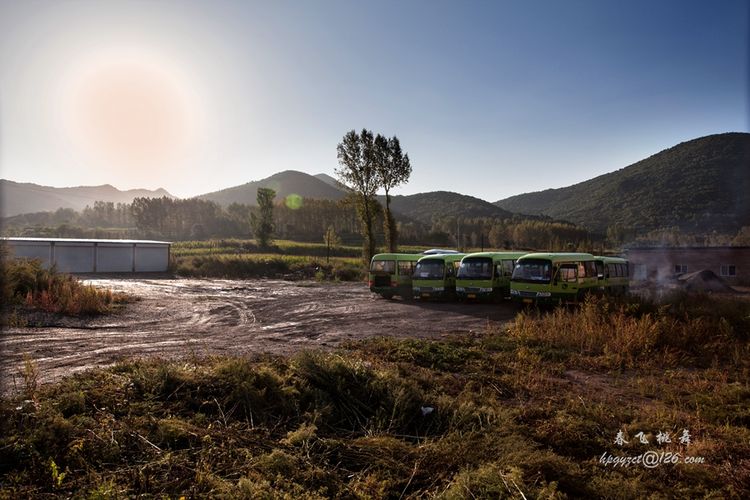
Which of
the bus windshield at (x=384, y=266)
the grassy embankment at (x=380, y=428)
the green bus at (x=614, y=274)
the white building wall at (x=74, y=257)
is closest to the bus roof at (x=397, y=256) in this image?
the bus windshield at (x=384, y=266)

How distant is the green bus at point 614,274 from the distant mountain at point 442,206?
117142 millimetres

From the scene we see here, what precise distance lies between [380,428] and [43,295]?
1630cm

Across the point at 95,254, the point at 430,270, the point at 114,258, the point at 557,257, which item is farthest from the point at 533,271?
the point at 95,254

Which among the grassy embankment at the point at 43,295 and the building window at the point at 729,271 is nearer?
the grassy embankment at the point at 43,295

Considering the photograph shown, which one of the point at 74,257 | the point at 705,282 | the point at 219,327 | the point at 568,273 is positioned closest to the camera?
the point at 219,327

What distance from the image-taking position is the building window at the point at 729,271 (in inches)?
1593

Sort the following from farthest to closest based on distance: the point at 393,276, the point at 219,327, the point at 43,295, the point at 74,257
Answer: the point at 74,257 → the point at 393,276 → the point at 43,295 → the point at 219,327

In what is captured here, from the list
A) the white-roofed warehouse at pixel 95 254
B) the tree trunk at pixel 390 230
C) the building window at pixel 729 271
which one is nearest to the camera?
the white-roofed warehouse at pixel 95 254

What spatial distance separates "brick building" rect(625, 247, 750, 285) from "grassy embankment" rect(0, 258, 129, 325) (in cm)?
4532

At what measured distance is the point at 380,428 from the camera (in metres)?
6.17

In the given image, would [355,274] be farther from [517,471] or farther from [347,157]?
[517,471]

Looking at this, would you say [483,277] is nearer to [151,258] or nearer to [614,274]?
[614,274]

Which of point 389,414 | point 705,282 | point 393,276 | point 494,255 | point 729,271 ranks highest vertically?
point 494,255

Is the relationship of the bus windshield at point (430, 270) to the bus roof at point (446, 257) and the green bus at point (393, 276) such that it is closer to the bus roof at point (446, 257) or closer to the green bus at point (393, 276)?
the bus roof at point (446, 257)
